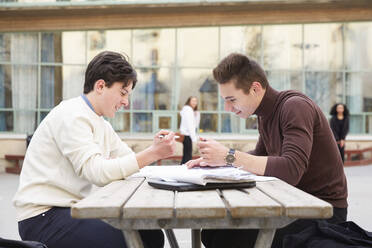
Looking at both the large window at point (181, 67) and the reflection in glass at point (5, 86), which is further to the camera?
the large window at point (181, 67)

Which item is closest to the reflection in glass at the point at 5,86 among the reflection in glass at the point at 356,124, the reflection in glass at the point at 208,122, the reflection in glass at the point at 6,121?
the reflection in glass at the point at 6,121

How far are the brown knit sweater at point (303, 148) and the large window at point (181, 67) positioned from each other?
1212 centimetres

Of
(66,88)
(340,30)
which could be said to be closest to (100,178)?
(66,88)

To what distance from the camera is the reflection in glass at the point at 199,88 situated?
587 inches

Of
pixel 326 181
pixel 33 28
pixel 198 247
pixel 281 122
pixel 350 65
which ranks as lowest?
pixel 198 247

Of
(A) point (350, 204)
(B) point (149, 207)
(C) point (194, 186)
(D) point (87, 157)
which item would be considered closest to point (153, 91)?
(A) point (350, 204)

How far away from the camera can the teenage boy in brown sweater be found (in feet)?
7.60

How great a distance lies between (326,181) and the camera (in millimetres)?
2527

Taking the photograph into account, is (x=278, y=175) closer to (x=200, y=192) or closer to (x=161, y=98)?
(x=200, y=192)

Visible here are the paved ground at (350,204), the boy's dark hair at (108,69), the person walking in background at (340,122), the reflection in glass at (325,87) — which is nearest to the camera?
the boy's dark hair at (108,69)

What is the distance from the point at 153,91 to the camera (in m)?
14.9

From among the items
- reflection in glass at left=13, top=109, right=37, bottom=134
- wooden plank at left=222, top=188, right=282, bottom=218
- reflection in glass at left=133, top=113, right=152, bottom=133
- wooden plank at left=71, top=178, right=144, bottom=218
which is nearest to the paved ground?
wooden plank at left=71, top=178, right=144, bottom=218

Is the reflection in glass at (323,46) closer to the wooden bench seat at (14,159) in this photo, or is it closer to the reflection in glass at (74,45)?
the reflection in glass at (74,45)

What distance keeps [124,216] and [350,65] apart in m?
15.0
